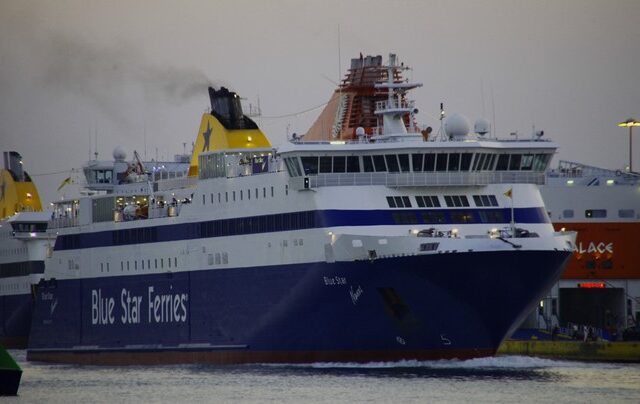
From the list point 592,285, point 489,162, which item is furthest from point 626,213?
point 489,162

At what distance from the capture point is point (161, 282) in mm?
73938

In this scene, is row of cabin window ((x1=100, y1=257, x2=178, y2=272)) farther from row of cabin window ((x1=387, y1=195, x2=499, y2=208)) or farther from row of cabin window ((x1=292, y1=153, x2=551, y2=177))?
row of cabin window ((x1=387, y1=195, x2=499, y2=208))

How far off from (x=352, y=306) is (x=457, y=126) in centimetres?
785

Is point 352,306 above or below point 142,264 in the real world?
below

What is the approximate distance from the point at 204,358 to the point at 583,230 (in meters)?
23.6

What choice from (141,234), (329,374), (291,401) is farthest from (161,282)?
(291,401)

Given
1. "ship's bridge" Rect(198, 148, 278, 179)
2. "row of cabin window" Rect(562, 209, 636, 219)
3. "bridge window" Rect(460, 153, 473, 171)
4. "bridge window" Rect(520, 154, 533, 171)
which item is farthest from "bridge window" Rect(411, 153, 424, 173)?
"row of cabin window" Rect(562, 209, 636, 219)

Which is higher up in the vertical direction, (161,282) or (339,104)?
(339,104)

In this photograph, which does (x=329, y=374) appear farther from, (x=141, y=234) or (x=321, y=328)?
(x=141, y=234)

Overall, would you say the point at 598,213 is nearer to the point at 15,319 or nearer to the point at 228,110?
the point at 228,110

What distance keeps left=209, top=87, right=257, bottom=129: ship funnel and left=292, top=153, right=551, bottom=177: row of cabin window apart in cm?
997

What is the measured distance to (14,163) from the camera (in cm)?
10938

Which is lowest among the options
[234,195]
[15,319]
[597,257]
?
[15,319]

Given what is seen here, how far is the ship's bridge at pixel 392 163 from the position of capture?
6425cm
